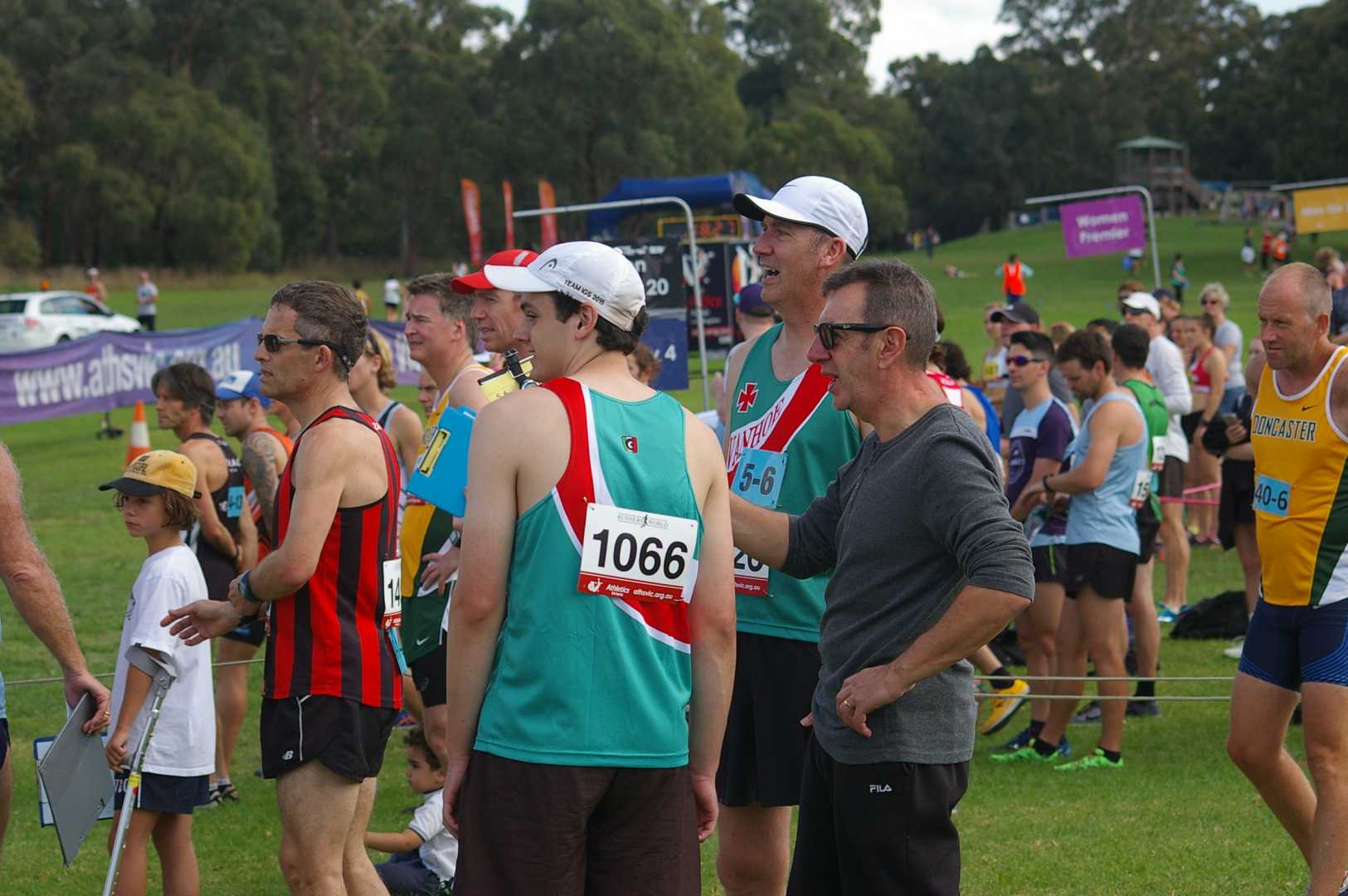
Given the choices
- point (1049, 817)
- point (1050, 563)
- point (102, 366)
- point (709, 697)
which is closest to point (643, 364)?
point (1050, 563)

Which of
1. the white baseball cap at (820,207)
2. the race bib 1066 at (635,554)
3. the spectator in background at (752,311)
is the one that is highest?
the white baseball cap at (820,207)

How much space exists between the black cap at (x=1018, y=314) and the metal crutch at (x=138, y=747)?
678cm

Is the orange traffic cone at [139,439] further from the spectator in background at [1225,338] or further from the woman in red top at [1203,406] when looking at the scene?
the spectator in background at [1225,338]

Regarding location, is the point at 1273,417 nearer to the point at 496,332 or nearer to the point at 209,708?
the point at 496,332

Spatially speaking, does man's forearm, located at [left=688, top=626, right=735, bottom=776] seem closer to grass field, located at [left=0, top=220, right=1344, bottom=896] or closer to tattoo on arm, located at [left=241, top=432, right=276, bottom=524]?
grass field, located at [left=0, top=220, right=1344, bottom=896]

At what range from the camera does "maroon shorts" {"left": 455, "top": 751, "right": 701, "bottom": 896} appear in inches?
128

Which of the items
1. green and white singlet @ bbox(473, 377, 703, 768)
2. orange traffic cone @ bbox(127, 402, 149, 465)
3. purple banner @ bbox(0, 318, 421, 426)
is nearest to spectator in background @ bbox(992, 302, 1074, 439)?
green and white singlet @ bbox(473, 377, 703, 768)

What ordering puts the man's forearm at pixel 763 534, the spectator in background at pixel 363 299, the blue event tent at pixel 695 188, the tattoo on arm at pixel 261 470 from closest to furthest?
1. the man's forearm at pixel 763 534
2. the spectator in background at pixel 363 299
3. the tattoo on arm at pixel 261 470
4. the blue event tent at pixel 695 188

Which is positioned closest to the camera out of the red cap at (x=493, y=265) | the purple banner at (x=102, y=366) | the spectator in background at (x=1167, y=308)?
the red cap at (x=493, y=265)

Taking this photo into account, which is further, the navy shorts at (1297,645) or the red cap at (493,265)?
the navy shorts at (1297,645)

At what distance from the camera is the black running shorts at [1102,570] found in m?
7.69

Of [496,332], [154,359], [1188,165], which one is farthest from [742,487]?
[1188,165]


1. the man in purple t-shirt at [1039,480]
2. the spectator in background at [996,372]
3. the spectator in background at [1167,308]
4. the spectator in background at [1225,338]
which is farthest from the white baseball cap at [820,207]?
the spectator in background at [1167,308]

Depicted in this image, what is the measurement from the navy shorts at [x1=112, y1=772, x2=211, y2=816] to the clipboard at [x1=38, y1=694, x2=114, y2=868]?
0.36 metres
